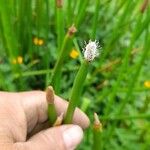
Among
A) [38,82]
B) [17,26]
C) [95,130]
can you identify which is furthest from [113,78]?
[95,130]

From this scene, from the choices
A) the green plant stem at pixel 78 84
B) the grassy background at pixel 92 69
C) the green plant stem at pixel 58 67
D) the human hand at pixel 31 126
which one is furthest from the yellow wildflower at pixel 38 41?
the green plant stem at pixel 78 84

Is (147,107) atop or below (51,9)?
below

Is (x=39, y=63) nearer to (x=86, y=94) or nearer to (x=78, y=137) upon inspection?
(x=86, y=94)

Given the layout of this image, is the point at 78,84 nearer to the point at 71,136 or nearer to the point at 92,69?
the point at 71,136

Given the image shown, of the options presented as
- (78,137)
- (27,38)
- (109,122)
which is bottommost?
(109,122)

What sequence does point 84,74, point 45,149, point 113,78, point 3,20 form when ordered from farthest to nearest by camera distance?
point 113,78 → point 3,20 → point 45,149 → point 84,74

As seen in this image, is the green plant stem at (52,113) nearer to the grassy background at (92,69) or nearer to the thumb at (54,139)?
the thumb at (54,139)

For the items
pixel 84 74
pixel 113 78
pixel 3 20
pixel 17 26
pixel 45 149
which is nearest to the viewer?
pixel 84 74

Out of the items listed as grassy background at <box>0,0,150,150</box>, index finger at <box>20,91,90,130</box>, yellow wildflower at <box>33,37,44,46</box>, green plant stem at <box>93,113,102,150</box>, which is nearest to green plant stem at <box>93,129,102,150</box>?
green plant stem at <box>93,113,102,150</box>

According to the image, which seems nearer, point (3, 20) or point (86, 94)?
point (3, 20)
